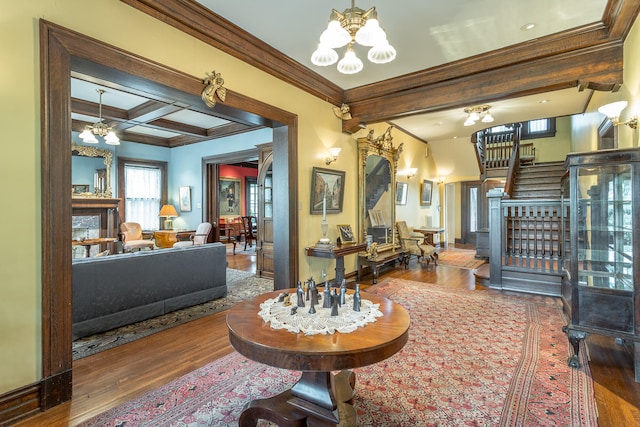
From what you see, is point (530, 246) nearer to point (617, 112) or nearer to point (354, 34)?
point (617, 112)

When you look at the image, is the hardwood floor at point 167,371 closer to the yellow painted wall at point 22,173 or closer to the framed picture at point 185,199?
the yellow painted wall at point 22,173

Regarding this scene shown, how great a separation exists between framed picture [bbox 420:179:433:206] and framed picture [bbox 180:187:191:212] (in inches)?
254

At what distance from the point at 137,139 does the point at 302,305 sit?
25.2 feet

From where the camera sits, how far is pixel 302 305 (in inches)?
70.7

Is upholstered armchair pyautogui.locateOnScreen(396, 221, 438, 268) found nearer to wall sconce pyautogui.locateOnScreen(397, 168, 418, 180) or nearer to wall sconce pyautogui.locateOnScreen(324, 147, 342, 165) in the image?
wall sconce pyautogui.locateOnScreen(397, 168, 418, 180)

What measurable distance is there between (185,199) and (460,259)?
7.24 metres

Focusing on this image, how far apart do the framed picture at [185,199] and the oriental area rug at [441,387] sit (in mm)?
6216

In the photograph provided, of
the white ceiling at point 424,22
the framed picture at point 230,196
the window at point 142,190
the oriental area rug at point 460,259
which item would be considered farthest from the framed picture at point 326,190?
the framed picture at point 230,196

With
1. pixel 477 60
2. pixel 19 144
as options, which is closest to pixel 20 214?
pixel 19 144

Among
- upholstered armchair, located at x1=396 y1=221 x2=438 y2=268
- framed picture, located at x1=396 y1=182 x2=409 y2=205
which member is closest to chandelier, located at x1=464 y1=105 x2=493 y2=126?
framed picture, located at x1=396 y1=182 x2=409 y2=205

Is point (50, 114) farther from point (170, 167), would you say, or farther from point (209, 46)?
point (170, 167)

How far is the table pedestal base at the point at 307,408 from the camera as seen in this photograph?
1.57m

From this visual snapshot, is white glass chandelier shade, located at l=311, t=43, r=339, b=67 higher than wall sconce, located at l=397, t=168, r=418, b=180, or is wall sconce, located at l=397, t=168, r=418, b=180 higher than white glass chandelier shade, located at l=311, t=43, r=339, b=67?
white glass chandelier shade, located at l=311, t=43, r=339, b=67

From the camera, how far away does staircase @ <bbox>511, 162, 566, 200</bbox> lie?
6.13 meters
